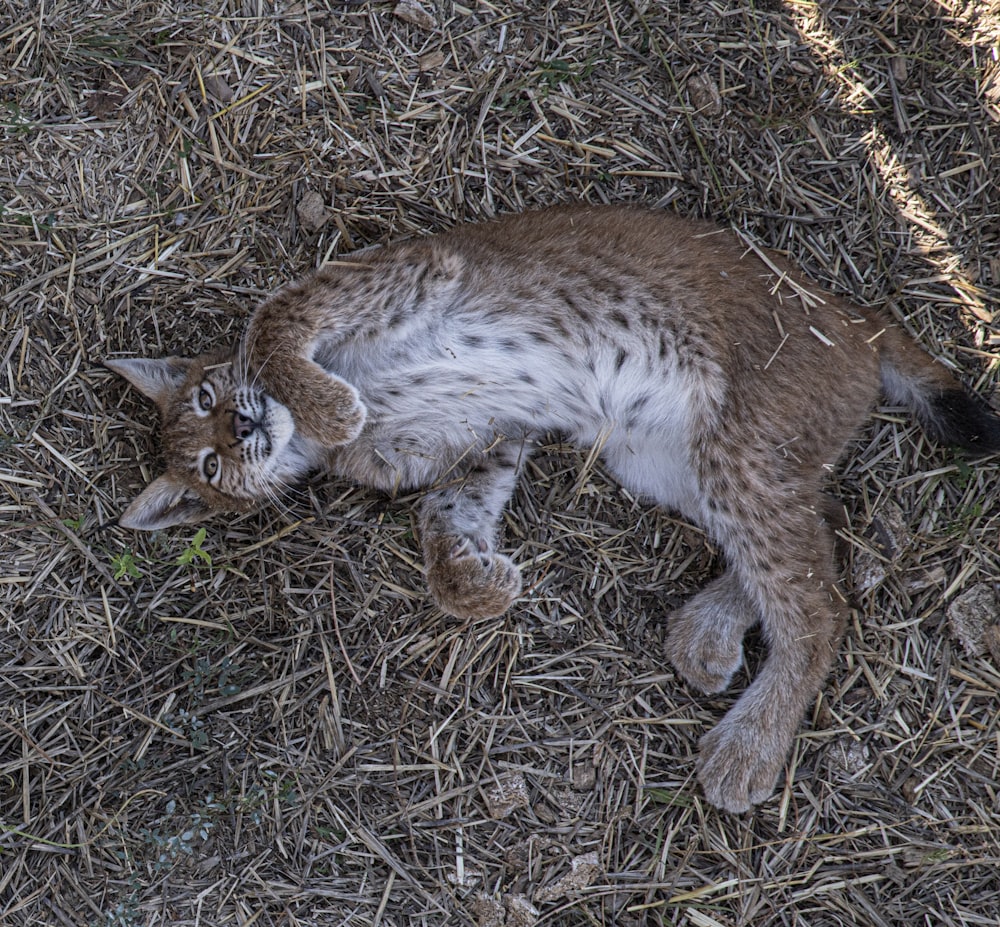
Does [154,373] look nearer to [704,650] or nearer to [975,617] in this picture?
[704,650]

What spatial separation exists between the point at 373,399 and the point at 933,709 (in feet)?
9.14

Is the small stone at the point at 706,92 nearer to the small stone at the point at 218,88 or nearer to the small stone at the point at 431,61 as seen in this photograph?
the small stone at the point at 431,61

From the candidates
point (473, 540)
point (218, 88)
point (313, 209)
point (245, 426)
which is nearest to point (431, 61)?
point (313, 209)

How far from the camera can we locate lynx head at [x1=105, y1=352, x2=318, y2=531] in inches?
147

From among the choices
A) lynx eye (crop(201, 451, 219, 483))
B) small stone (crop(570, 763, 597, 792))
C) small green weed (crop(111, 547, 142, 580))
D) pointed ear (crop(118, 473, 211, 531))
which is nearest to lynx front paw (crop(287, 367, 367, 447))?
lynx eye (crop(201, 451, 219, 483))

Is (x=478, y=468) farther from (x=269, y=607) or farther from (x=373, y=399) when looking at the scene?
(x=269, y=607)

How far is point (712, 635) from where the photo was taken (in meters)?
3.89

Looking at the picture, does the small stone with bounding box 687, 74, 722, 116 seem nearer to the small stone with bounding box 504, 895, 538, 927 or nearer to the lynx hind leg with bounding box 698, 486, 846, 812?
the lynx hind leg with bounding box 698, 486, 846, 812

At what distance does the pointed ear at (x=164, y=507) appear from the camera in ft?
12.5

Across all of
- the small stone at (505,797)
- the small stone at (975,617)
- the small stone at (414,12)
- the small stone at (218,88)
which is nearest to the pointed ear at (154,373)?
the small stone at (218,88)

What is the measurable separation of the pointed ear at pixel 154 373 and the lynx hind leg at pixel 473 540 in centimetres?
123

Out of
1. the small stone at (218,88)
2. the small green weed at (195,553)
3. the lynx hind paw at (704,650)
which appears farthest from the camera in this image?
the small stone at (218,88)

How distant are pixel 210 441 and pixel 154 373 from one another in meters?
0.41

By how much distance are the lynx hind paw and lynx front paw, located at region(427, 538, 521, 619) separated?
0.76m
